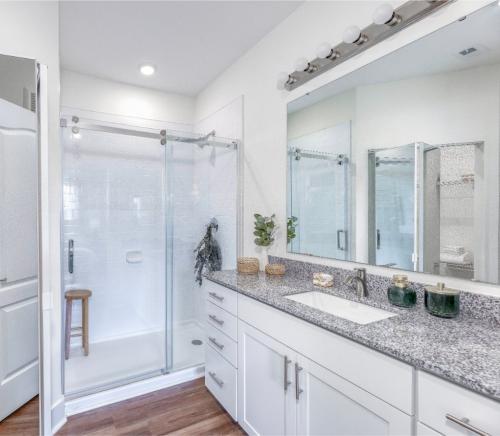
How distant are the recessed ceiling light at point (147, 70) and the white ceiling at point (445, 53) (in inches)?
78.1

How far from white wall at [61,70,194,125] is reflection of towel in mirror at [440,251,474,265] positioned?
10.0 feet

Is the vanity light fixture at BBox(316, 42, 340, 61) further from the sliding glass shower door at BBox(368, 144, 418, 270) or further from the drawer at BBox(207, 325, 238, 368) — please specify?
the drawer at BBox(207, 325, 238, 368)

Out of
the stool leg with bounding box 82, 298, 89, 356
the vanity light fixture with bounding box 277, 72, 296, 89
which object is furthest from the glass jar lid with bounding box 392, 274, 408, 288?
the stool leg with bounding box 82, 298, 89, 356

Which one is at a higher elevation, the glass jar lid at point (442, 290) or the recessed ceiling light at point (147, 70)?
the recessed ceiling light at point (147, 70)

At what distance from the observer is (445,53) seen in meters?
1.34

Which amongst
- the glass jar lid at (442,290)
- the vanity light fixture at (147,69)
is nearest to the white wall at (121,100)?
the vanity light fixture at (147,69)

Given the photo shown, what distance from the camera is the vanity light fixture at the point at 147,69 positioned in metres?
2.89

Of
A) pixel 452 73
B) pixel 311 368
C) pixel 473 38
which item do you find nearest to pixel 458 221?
pixel 452 73

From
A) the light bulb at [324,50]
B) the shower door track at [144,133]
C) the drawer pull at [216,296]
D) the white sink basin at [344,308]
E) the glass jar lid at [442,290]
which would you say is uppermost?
the light bulb at [324,50]

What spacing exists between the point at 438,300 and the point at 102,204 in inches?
105

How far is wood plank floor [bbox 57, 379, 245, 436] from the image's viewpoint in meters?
1.84

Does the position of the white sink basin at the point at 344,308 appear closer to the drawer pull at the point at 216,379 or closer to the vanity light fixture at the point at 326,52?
the drawer pull at the point at 216,379

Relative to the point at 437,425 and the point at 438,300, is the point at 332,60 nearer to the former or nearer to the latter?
the point at 438,300

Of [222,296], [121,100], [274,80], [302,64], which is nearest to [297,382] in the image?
[222,296]
